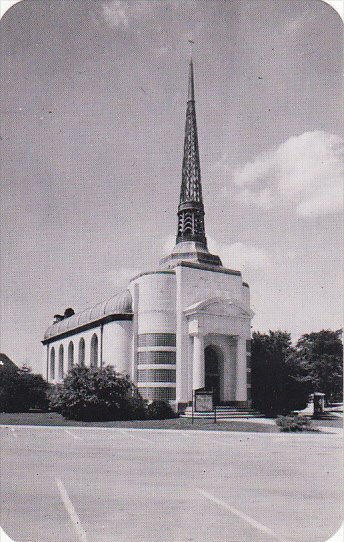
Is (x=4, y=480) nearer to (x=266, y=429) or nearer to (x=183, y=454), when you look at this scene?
(x=183, y=454)

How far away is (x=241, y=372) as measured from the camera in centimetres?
4653

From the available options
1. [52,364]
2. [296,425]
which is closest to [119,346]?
[52,364]

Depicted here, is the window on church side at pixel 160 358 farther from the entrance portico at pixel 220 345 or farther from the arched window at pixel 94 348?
the arched window at pixel 94 348

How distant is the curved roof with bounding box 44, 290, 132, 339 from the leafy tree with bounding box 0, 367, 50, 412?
26.9 feet

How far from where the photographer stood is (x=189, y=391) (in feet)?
147

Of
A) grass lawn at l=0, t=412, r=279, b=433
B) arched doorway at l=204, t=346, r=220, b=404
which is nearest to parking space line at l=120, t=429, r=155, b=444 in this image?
grass lawn at l=0, t=412, r=279, b=433

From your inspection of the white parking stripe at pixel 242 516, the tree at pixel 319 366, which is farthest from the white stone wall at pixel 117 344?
the white parking stripe at pixel 242 516

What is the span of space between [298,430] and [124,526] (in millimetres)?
21478

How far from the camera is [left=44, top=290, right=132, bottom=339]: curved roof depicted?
48.4 metres

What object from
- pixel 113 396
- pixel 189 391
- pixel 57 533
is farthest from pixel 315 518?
pixel 189 391

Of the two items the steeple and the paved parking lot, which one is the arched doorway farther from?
the paved parking lot

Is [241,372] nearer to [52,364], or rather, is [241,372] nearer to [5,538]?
[52,364]

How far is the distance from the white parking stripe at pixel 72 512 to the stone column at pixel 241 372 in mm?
33598

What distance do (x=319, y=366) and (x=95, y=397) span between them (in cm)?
1460
